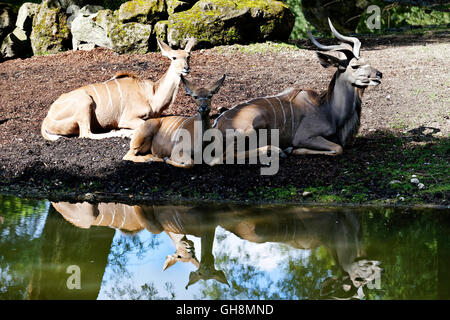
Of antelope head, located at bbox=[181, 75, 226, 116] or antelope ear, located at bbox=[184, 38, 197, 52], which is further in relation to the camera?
antelope ear, located at bbox=[184, 38, 197, 52]

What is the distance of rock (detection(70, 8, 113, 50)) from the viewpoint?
11.2 meters

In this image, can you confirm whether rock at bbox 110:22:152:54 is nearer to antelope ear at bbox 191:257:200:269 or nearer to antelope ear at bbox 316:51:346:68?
antelope ear at bbox 316:51:346:68

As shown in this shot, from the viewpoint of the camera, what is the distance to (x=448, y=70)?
9.14m

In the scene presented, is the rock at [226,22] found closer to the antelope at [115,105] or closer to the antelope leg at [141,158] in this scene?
the antelope at [115,105]

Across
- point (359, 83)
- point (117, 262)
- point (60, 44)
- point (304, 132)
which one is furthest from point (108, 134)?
point (60, 44)

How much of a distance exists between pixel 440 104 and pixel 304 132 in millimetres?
2122

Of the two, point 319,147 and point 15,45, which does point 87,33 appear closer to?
point 15,45

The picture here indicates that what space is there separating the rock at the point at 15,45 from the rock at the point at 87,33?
1.09m

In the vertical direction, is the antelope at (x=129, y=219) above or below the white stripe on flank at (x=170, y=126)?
below

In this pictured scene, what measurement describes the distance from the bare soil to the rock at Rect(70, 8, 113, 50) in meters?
0.38

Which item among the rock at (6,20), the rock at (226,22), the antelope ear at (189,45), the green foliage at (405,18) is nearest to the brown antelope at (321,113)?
the antelope ear at (189,45)

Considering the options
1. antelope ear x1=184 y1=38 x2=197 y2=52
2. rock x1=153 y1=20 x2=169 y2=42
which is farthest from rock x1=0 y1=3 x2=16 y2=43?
antelope ear x1=184 y1=38 x2=197 y2=52

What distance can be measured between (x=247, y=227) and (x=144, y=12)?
6720 millimetres

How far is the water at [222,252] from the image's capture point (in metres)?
3.75
